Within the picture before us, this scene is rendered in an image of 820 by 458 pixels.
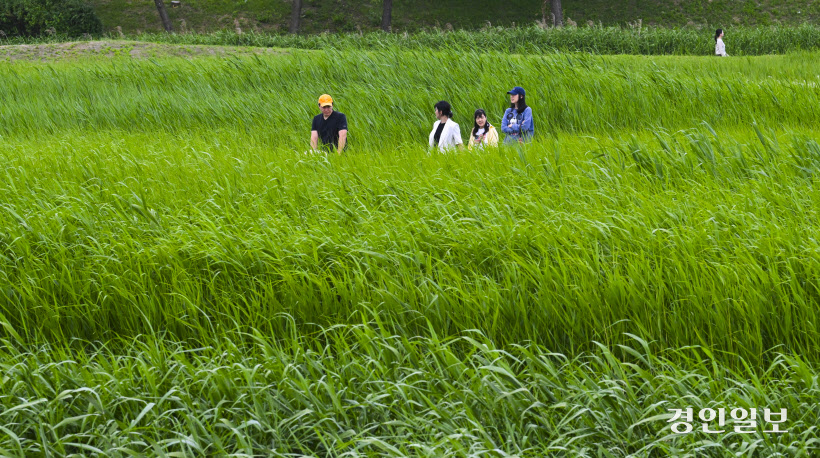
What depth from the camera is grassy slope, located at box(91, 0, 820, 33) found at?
33.8 metres

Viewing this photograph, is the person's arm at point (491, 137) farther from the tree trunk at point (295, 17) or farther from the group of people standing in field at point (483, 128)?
the tree trunk at point (295, 17)

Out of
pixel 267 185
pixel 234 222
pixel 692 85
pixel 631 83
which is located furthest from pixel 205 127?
pixel 692 85

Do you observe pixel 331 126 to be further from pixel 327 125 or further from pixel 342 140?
pixel 342 140

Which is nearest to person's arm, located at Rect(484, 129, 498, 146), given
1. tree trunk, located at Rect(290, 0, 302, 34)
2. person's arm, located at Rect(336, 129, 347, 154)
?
person's arm, located at Rect(336, 129, 347, 154)

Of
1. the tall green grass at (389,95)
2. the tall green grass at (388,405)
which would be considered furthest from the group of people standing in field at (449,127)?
the tall green grass at (388,405)

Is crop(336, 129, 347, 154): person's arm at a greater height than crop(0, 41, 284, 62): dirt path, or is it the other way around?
crop(0, 41, 284, 62): dirt path

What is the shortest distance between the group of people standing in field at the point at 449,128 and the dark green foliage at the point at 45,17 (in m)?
26.8

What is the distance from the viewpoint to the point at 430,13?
36.1 m

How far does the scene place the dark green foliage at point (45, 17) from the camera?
3012cm

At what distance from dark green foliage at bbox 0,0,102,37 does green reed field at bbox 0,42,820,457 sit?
26065mm

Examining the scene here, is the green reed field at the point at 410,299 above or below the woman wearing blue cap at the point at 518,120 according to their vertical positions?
below

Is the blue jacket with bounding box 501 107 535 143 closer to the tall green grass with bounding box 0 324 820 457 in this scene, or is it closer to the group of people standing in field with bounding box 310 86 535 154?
the group of people standing in field with bounding box 310 86 535 154

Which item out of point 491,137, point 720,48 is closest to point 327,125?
point 491,137

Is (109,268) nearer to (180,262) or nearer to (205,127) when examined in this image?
(180,262)
